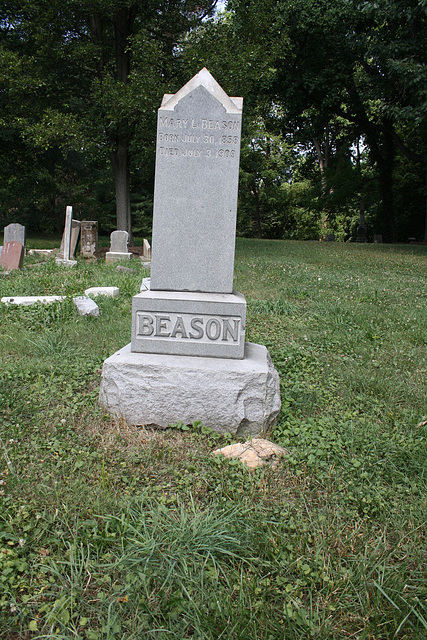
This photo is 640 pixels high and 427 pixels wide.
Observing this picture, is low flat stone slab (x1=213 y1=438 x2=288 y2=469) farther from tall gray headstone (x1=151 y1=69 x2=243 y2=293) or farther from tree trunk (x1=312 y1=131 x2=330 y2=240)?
tree trunk (x1=312 y1=131 x2=330 y2=240)

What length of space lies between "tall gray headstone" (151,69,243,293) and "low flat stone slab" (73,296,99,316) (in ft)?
8.29

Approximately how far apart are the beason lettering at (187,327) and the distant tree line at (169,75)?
10.8m

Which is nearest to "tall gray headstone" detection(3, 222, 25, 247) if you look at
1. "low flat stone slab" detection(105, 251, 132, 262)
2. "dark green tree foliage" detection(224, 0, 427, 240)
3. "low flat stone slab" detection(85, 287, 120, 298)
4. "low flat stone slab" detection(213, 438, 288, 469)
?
"low flat stone slab" detection(105, 251, 132, 262)

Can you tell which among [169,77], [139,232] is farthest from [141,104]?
[139,232]

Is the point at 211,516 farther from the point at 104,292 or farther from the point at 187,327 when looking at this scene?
the point at 104,292

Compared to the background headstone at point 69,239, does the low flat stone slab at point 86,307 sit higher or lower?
lower

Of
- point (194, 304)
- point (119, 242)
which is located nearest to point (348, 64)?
point (119, 242)

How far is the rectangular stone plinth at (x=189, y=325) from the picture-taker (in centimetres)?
343

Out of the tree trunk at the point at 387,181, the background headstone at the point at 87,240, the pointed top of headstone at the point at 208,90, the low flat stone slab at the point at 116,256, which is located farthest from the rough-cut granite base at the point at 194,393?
the tree trunk at the point at 387,181

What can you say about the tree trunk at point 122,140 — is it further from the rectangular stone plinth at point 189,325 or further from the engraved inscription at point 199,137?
the rectangular stone plinth at point 189,325

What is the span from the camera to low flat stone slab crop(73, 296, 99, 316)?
588 cm

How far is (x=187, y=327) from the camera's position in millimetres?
3469

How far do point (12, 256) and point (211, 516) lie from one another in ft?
30.7

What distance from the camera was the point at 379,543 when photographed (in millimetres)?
2119
